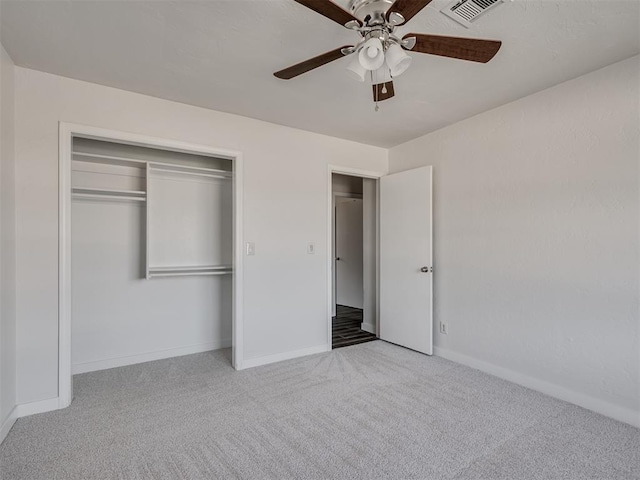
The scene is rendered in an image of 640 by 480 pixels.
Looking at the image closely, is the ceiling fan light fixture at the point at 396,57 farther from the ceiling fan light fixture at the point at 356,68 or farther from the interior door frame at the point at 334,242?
the interior door frame at the point at 334,242

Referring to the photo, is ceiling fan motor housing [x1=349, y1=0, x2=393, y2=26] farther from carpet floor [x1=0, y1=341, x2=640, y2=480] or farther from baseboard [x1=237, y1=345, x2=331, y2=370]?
baseboard [x1=237, y1=345, x2=331, y2=370]

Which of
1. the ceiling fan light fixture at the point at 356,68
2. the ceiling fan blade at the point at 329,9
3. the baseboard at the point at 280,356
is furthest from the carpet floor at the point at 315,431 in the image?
the ceiling fan blade at the point at 329,9

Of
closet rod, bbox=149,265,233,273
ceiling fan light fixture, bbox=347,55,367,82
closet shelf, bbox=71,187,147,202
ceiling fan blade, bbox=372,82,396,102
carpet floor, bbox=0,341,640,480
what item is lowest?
carpet floor, bbox=0,341,640,480

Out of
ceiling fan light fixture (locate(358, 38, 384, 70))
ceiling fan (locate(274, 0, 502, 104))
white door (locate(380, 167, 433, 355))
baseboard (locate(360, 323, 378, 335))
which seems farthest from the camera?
baseboard (locate(360, 323, 378, 335))

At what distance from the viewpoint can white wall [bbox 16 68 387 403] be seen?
7.81 feet

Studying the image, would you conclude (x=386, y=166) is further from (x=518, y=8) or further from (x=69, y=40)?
(x=69, y=40)

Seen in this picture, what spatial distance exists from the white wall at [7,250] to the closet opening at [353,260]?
9.15ft

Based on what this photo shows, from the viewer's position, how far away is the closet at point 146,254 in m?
3.21

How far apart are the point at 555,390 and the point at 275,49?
124 inches

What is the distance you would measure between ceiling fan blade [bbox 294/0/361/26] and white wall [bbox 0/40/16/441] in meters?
2.05

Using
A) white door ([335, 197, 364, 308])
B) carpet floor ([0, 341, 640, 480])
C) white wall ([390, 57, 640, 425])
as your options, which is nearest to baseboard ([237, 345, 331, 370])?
carpet floor ([0, 341, 640, 480])

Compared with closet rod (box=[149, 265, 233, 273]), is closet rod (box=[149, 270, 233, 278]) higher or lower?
lower

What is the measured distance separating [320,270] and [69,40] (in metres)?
2.71

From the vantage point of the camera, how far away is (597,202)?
241cm
